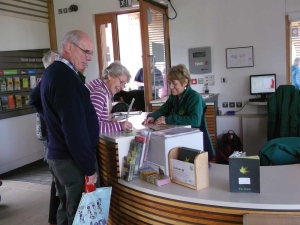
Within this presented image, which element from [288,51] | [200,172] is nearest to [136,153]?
[200,172]

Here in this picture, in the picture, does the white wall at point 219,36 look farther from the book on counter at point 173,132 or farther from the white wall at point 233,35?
the book on counter at point 173,132

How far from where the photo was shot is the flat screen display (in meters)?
4.97

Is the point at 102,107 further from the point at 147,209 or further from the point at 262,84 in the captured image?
the point at 262,84

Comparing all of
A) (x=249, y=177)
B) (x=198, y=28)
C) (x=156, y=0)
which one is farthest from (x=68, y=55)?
(x=198, y=28)

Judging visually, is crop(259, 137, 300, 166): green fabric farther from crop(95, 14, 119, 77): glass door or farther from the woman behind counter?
crop(95, 14, 119, 77): glass door

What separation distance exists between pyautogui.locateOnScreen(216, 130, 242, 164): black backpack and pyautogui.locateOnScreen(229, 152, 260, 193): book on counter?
343 cm

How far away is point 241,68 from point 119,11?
7.91 feet

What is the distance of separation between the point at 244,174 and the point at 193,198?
287 millimetres

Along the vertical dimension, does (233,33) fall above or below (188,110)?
above

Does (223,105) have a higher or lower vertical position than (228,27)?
lower

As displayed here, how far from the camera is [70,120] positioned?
5.76 feet

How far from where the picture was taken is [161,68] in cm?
532

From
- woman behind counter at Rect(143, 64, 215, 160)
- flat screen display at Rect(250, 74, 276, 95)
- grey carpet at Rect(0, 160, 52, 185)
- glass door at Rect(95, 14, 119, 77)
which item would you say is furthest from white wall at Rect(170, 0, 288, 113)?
grey carpet at Rect(0, 160, 52, 185)

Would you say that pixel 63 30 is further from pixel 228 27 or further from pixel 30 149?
pixel 228 27
